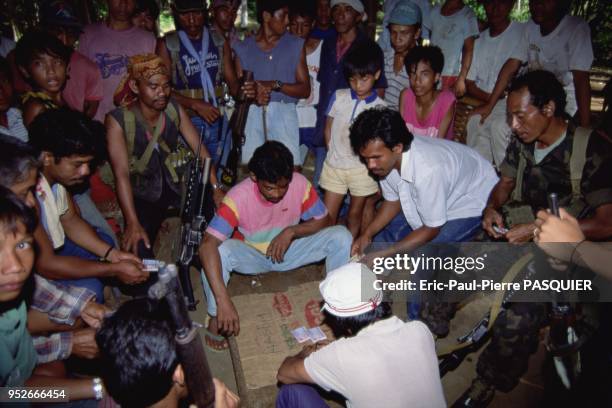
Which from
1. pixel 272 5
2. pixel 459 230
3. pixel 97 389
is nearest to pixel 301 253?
pixel 459 230

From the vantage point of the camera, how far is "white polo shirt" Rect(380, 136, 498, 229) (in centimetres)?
309

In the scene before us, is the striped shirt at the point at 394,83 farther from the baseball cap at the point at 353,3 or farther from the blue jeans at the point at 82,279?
the blue jeans at the point at 82,279

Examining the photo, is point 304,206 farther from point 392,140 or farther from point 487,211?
point 487,211

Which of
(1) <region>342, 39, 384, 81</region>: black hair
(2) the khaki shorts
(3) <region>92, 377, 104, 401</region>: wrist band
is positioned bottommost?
(3) <region>92, 377, 104, 401</region>: wrist band

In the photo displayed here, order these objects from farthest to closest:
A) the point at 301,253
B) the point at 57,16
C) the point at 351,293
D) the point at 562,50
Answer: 1. the point at 57,16
2. the point at 562,50
3. the point at 301,253
4. the point at 351,293

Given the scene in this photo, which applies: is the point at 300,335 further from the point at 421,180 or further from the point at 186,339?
the point at 186,339

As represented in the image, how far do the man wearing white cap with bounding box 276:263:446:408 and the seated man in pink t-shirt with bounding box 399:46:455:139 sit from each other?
2195 mm

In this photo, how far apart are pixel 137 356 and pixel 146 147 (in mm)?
2487

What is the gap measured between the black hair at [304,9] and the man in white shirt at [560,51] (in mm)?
2327

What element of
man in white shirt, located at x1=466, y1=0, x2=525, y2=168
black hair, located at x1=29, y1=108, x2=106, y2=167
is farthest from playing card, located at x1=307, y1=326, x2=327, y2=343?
man in white shirt, located at x1=466, y1=0, x2=525, y2=168

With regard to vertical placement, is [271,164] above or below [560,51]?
below

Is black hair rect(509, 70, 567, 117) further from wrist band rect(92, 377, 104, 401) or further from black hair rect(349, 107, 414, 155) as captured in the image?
wrist band rect(92, 377, 104, 401)

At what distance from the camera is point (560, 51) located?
420cm

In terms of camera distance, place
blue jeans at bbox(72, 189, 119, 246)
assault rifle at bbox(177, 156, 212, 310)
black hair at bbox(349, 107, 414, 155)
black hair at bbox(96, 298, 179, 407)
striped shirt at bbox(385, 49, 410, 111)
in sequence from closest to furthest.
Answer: black hair at bbox(96, 298, 179, 407) → black hair at bbox(349, 107, 414, 155) → assault rifle at bbox(177, 156, 212, 310) → blue jeans at bbox(72, 189, 119, 246) → striped shirt at bbox(385, 49, 410, 111)
